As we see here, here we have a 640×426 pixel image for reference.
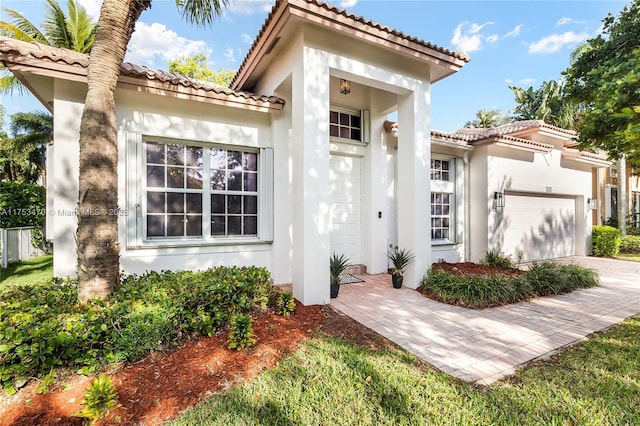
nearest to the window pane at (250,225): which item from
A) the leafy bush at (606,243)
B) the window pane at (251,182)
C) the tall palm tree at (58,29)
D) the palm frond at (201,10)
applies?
the window pane at (251,182)

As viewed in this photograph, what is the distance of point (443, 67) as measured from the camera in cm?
646

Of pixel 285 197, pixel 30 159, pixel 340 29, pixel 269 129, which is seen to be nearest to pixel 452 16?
pixel 340 29

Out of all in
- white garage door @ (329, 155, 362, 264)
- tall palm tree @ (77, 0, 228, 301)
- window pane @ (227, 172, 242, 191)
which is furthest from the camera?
white garage door @ (329, 155, 362, 264)

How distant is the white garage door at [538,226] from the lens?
394 inches

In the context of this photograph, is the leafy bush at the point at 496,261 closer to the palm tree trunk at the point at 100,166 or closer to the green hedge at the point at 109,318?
the green hedge at the point at 109,318

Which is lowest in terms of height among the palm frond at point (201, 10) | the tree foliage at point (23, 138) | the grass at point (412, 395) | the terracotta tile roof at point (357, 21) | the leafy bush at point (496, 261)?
the grass at point (412, 395)

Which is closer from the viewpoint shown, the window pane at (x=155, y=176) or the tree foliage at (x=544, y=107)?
the window pane at (x=155, y=176)

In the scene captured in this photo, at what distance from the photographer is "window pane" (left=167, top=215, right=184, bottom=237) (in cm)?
572

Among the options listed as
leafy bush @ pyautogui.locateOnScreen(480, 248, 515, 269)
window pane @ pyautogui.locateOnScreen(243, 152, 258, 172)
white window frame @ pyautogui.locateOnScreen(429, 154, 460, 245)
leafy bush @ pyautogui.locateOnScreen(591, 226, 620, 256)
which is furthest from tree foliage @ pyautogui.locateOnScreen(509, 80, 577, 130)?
window pane @ pyautogui.locateOnScreen(243, 152, 258, 172)

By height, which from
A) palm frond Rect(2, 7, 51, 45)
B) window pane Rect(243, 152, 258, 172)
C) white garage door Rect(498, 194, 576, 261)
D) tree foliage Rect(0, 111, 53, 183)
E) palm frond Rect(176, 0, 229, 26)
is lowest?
white garage door Rect(498, 194, 576, 261)

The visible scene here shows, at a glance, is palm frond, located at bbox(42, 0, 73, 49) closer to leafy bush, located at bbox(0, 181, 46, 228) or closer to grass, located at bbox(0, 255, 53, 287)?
leafy bush, located at bbox(0, 181, 46, 228)

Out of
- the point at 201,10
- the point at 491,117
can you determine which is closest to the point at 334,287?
the point at 201,10

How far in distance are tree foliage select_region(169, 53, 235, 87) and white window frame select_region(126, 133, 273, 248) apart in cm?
1892

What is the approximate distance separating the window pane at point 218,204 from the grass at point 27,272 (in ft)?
13.3
